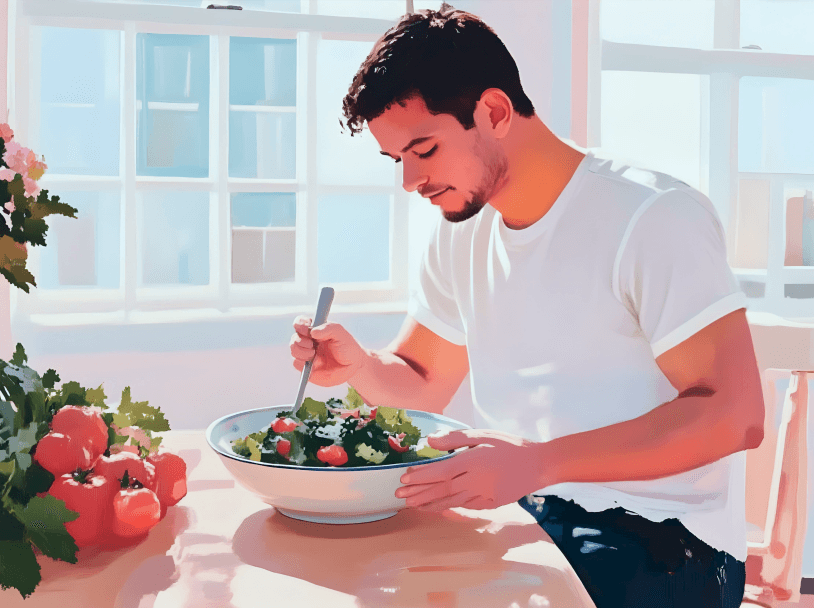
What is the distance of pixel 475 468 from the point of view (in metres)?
0.87

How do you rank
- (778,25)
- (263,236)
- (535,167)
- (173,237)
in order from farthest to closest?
→ (778,25) → (263,236) → (173,237) → (535,167)

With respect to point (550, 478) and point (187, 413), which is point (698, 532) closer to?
point (550, 478)

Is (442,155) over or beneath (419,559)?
over

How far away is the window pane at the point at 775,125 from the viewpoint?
2953 millimetres

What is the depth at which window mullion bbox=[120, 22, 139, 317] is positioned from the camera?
2.52 metres

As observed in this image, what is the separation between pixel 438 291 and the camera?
1.50m

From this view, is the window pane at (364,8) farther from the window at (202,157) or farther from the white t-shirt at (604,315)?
the white t-shirt at (604,315)

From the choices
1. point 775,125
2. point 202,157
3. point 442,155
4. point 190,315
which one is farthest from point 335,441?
point 775,125

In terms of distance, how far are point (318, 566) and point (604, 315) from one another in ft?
2.14

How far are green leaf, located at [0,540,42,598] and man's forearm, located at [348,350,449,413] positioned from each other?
763 millimetres

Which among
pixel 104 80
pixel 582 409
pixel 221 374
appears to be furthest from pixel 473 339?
pixel 104 80

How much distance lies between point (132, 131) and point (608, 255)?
1.96m

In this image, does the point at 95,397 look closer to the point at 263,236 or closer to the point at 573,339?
the point at 573,339

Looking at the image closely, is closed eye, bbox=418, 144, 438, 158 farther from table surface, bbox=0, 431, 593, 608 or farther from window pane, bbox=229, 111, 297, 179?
window pane, bbox=229, 111, 297, 179
